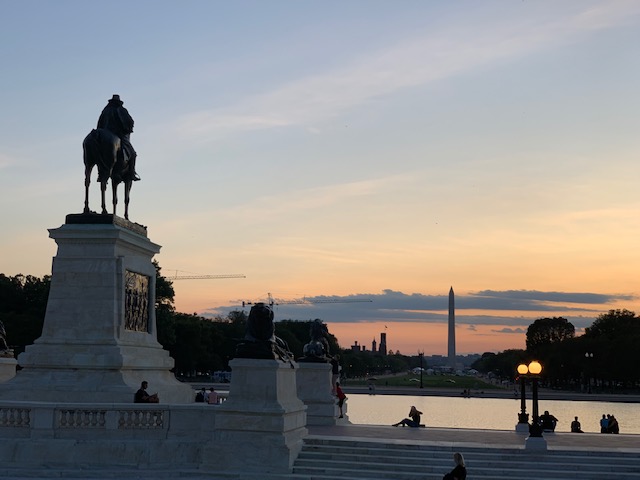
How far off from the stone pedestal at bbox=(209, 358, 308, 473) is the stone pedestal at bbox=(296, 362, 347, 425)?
10.3m

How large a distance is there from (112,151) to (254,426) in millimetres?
11151

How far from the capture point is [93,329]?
28062 millimetres

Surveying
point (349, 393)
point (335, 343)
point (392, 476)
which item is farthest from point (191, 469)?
point (335, 343)

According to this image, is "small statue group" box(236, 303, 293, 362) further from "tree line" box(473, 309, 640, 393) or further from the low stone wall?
"tree line" box(473, 309, 640, 393)

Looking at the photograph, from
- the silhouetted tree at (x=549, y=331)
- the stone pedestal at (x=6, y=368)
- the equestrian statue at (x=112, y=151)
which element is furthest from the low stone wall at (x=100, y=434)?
the silhouetted tree at (x=549, y=331)

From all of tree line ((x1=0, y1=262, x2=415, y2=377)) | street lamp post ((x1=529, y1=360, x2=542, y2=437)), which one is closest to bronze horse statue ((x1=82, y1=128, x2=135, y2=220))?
street lamp post ((x1=529, y1=360, x2=542, y2=437))

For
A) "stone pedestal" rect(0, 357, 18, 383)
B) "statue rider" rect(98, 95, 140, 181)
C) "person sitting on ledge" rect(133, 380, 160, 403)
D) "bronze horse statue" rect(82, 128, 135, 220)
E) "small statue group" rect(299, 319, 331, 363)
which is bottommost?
"person sitting on ledge" rect(133, 380, 160, 403)

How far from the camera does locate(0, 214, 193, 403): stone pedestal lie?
2686 centimetres

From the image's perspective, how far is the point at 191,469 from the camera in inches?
941

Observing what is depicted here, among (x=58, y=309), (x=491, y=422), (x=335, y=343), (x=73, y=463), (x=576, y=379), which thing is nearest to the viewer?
(x=73, y=463)

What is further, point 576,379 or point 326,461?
point 576,379

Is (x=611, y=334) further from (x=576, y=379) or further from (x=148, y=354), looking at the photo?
(x=148, y=354)

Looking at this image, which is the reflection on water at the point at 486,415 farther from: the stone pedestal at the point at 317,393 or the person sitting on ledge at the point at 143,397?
the person sitting on ledge at the point at 143,397

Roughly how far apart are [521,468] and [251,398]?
716 cm
